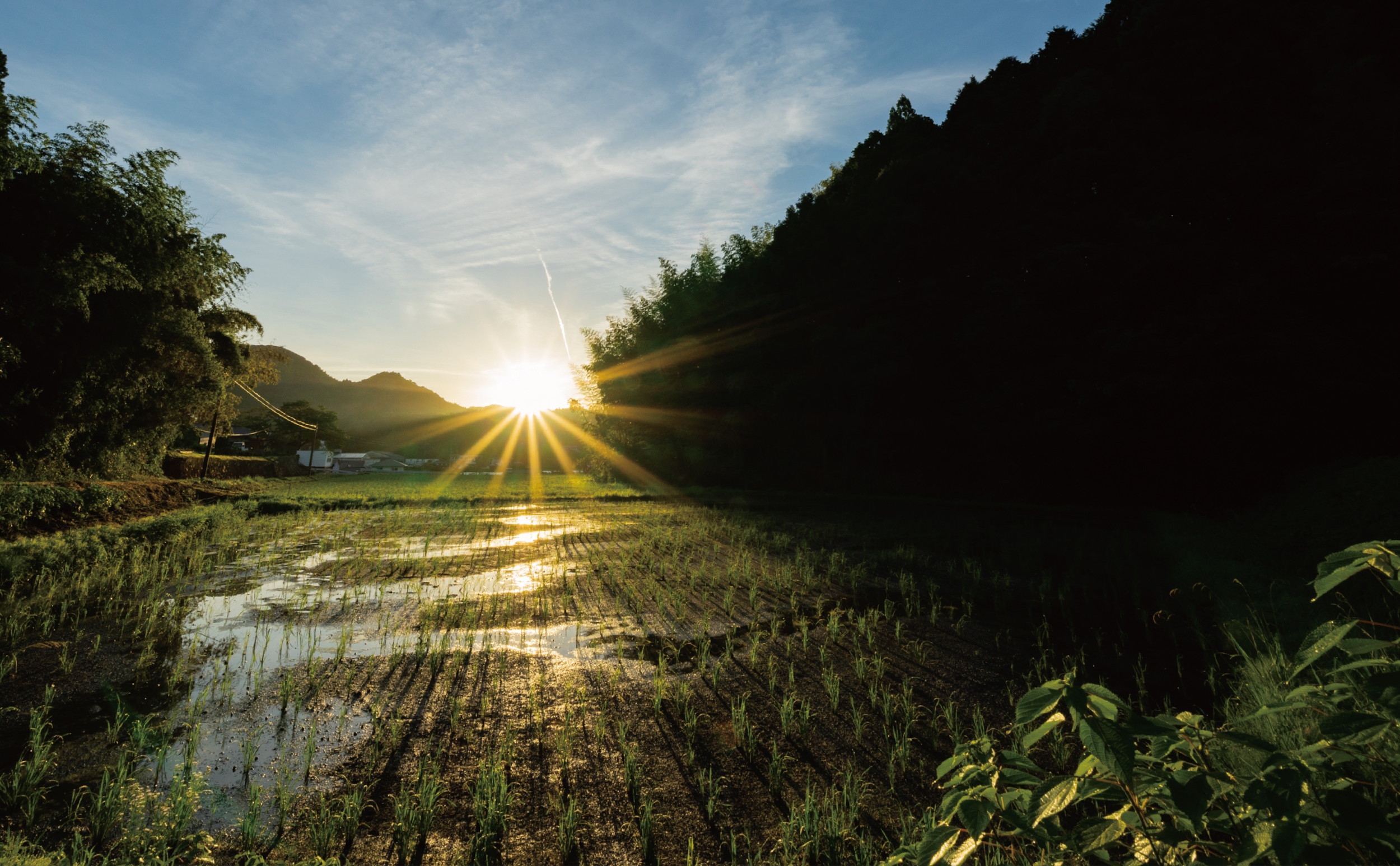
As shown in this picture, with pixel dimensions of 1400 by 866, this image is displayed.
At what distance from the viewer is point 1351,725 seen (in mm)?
1126

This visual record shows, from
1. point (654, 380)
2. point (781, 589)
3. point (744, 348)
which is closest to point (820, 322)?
point (744, 348)

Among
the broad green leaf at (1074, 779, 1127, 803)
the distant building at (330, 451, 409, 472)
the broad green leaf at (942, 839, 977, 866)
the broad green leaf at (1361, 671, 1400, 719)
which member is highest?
the broad green leaf at (1361, 671, 1400, 719)

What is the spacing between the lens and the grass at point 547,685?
2881mm

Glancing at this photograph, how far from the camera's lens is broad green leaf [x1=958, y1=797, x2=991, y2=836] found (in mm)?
1168

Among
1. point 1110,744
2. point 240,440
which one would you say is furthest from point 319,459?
point 1110,744

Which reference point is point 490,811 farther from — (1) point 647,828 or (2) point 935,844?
(2) point 935,844

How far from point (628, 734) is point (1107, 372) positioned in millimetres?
19419

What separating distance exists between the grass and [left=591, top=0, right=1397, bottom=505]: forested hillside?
382 inches

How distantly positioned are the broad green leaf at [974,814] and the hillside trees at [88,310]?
54.3 feet

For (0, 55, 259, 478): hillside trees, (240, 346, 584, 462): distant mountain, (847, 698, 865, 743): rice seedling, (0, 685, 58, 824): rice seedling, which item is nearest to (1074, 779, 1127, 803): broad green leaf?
(847, 698, 865, 743): rice seedling

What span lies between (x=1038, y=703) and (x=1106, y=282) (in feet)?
71.4

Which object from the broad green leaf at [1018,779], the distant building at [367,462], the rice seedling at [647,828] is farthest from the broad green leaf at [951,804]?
the distant building at [367,462]

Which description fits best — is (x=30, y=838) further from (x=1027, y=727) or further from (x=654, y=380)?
(x=654, y=380)

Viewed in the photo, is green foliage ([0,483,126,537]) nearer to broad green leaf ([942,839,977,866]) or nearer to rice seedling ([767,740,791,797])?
rice seedling ([767,740,791,797])
